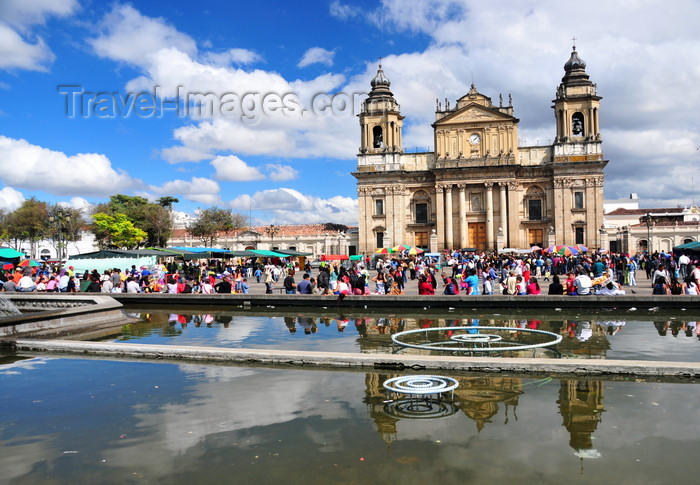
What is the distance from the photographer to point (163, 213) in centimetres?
6819

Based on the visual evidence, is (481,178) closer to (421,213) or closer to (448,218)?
(448,218)

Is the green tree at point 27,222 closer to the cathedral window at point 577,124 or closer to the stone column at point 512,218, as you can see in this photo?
the stone column at point 512,218

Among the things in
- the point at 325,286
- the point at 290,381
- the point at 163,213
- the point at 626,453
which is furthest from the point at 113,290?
the point at 163,213

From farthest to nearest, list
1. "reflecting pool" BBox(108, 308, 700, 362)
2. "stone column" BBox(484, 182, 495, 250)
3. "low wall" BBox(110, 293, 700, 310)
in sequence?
"stone column" BBox(484, 182, 495, 250), "low wall" BBox(110, 293, 700, 310), "reflecting pool" BBox(108, 308, 700, 362)

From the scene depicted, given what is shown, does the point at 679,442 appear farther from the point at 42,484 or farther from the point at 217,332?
the point at 217,332

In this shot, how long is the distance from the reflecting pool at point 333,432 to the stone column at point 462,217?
47.5 metres

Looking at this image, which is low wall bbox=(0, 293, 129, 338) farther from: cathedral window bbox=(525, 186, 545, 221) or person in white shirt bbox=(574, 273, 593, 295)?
cathedral window bbox=(525, 186, 545, 221)

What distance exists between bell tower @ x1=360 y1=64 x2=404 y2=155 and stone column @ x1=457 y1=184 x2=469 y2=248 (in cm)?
755

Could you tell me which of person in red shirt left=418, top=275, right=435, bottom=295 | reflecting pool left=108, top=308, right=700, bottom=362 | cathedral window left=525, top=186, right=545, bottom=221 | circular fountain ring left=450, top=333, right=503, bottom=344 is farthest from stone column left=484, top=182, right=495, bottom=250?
circular fountain ring left=450, top=333, right=503, bottom=344

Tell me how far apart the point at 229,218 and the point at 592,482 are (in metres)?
70.2

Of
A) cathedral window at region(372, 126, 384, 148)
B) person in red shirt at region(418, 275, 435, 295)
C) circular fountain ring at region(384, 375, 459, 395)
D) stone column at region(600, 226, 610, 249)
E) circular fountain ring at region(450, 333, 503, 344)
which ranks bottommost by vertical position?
circular fountain ring at region(384, 375, 459, 395)

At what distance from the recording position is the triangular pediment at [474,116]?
177 feet

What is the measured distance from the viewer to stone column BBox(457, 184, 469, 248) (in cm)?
5441

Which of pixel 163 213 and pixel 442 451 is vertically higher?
pixel 163 213
